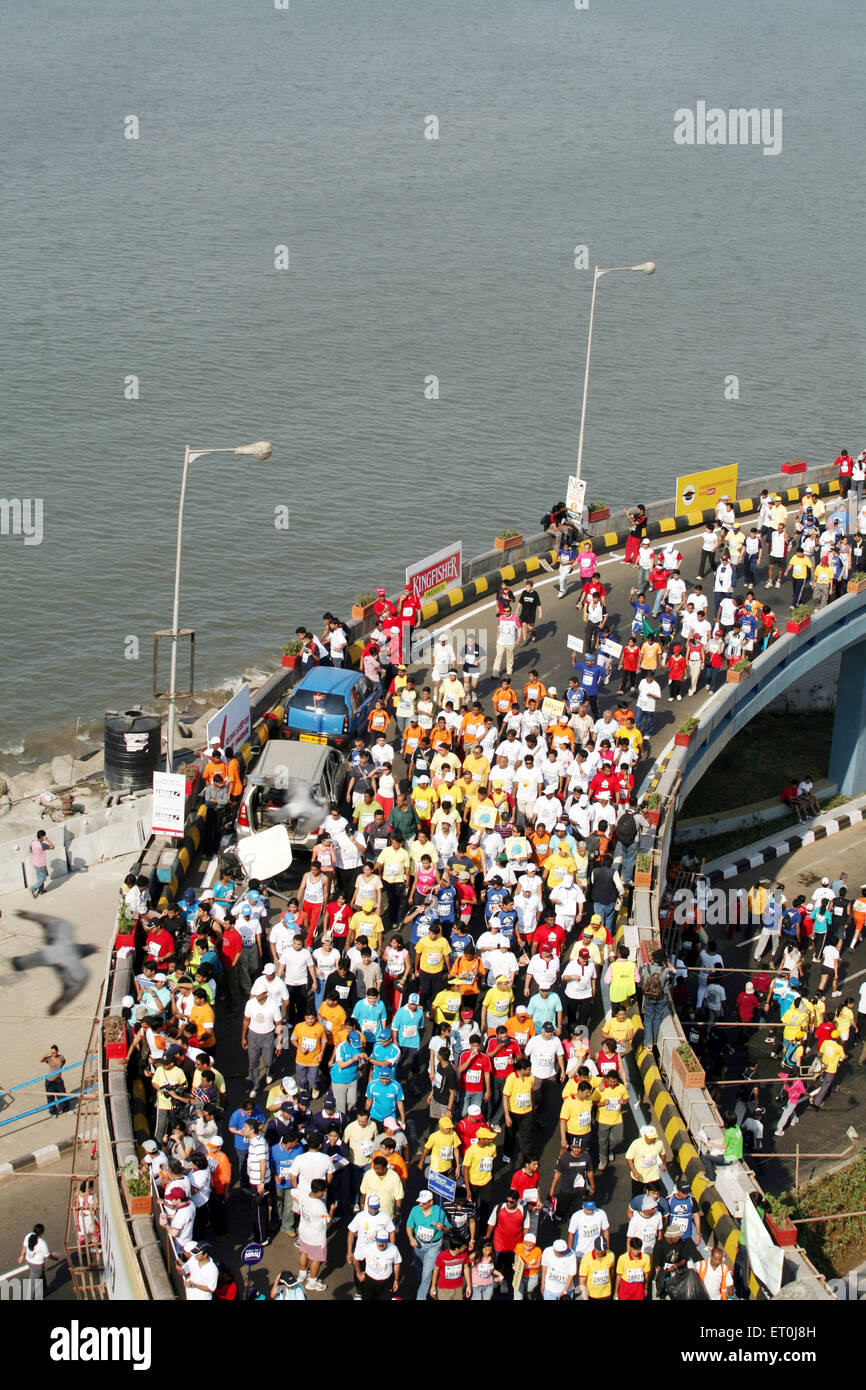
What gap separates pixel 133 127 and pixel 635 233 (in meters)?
28.0

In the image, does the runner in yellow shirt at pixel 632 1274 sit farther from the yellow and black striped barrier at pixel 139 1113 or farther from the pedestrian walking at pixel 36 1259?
the pedestrian walking at pixel 36 1259

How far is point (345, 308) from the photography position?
6762cm

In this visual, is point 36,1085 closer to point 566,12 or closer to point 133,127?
point 133,127

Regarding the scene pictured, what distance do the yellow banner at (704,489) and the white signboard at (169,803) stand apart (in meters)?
17.7

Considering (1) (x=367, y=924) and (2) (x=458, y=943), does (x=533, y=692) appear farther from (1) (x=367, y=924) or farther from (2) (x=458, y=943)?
(2) (x=458, y=943)

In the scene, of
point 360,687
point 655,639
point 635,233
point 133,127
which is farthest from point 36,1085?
point 133,127

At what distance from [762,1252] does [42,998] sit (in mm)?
17472

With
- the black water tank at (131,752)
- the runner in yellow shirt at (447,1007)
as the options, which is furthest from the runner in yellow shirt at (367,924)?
the black water tank at (131,752)

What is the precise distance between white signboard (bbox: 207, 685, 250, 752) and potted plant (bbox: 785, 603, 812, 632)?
11.6 m

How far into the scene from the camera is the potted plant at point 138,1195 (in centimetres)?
1513

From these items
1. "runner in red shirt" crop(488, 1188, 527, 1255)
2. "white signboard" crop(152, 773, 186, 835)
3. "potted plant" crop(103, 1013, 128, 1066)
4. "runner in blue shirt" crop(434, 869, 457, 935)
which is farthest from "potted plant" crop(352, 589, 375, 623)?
"runner in red shirt" crop(488, 1188, 527, 1255)

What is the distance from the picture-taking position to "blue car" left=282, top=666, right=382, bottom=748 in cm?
2491

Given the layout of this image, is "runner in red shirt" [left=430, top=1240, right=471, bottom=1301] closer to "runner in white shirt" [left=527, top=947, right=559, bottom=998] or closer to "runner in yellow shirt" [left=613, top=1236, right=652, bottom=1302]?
"runner in yellow shirt" [left=613, top=1236, right=652, bottom=1302]

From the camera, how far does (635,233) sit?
79.4m
